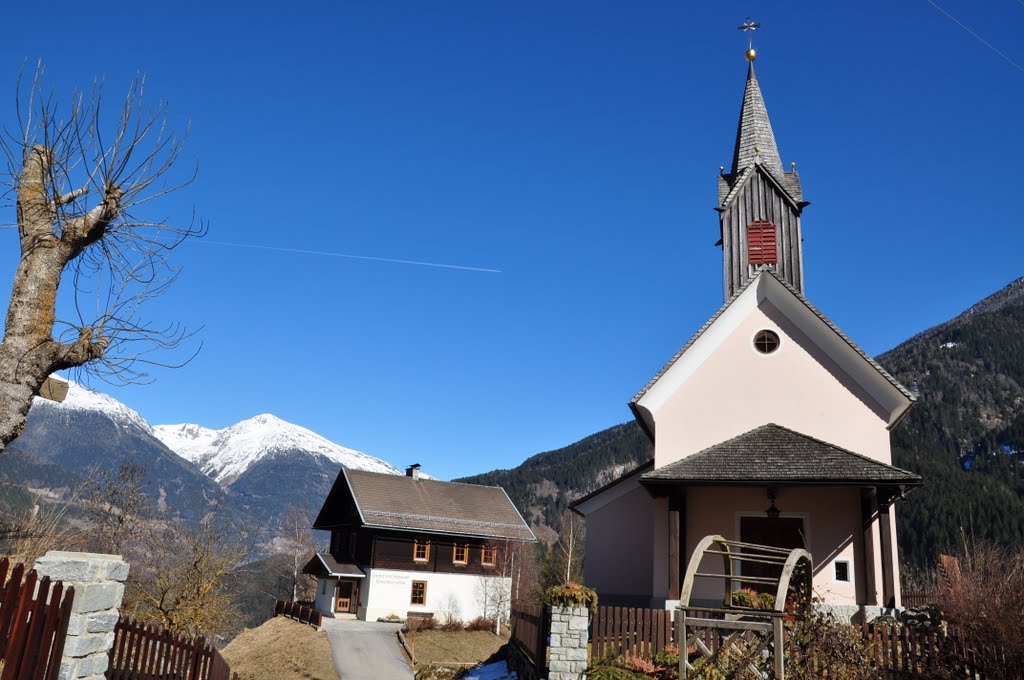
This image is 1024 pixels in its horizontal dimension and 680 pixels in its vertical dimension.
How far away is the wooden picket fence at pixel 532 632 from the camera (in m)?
14.8

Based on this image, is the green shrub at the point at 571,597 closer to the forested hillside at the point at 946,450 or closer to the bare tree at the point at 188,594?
the bare tree at the point at 188,594

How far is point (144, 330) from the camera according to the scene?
9.52 meters

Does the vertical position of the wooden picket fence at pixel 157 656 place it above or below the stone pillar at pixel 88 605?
below

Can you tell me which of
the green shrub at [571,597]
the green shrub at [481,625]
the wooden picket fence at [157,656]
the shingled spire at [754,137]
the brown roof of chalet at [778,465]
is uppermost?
the shingled spire at [754,137]

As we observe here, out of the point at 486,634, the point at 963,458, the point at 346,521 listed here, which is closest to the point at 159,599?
the point at 346,521

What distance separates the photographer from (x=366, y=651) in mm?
33156

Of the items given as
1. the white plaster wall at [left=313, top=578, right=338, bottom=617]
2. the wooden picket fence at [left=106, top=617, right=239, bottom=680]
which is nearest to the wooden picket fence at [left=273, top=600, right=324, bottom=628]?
the white plaster wall at [left=313, top=578, right=338, bottom=617]

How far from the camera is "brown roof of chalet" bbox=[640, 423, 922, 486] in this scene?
644 inches

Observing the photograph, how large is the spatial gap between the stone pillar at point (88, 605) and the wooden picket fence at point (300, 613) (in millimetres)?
30028

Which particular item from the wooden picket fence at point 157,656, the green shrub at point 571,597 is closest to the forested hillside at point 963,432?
the green shrub at point 571,597

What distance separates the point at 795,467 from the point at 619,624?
522 cm

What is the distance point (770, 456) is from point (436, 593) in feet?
95.8

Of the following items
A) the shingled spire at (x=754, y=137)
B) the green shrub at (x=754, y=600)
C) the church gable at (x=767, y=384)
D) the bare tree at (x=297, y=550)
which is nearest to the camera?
the green shrub at (x=754, y=600)

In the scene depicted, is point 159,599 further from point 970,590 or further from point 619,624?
point 970,590
